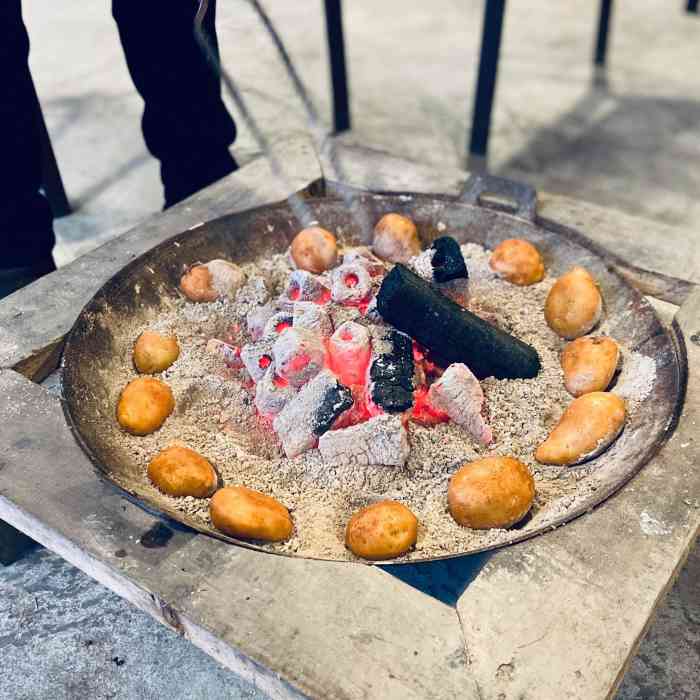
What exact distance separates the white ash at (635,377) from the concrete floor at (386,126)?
0.62 m

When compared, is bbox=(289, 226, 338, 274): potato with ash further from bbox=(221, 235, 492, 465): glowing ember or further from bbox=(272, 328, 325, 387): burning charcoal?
bbox=(272, 328, 325, 387): burning charcoal

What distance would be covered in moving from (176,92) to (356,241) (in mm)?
1035

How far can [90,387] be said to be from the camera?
161cm

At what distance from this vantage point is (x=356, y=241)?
213 cm

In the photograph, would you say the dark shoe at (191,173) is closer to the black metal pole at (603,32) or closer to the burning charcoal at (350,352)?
the burning charcoal at (350,352)

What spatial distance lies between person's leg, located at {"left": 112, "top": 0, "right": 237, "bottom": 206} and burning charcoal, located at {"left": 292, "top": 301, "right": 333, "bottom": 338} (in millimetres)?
1079

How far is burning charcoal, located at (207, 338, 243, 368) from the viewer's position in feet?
5.81

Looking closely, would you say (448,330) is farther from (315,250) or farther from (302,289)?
(315,250)

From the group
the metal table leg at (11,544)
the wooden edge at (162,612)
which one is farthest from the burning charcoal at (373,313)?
the metal table leg at (11,544)

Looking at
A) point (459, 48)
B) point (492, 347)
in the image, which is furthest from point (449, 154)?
point (492, 347)

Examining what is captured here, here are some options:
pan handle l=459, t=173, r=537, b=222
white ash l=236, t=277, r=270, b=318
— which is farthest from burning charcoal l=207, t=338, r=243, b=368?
pan handle l=459, t=173, r=537, b=222

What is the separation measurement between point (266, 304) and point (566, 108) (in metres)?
3.22

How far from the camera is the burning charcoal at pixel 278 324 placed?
1744 millimetres

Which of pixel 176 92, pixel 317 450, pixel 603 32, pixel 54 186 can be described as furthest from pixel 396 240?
pixel 603 32
